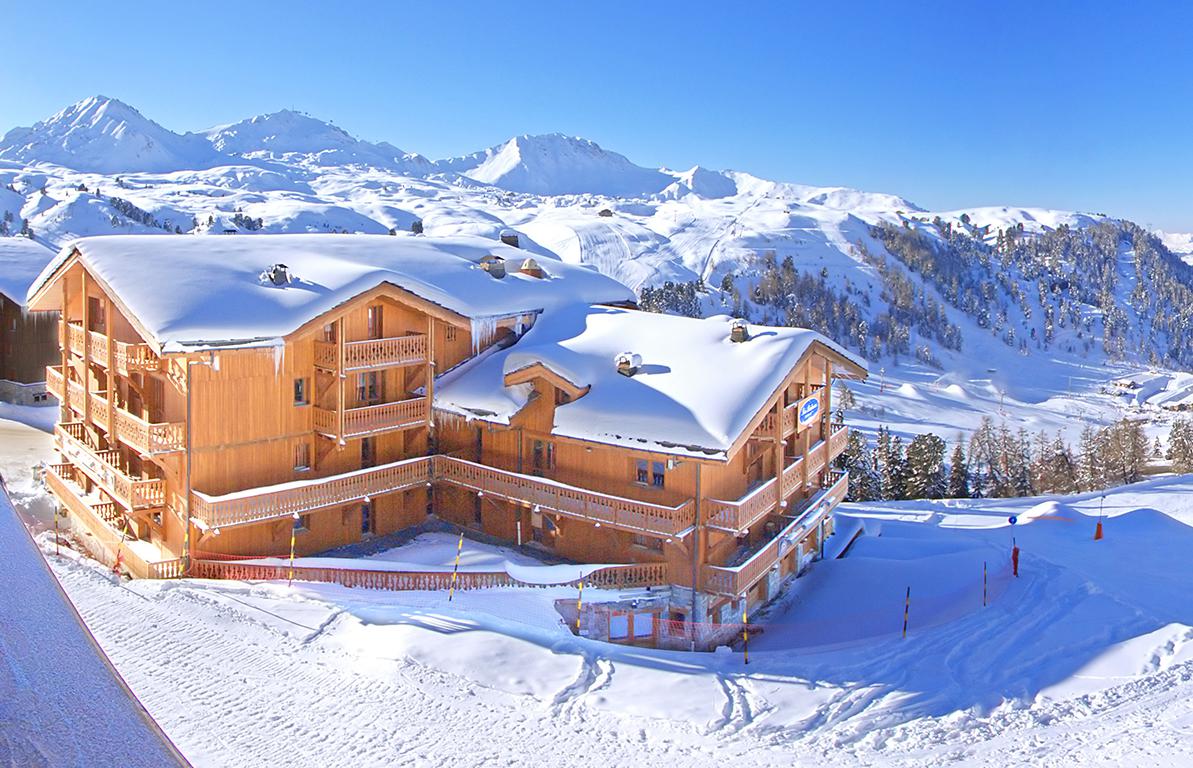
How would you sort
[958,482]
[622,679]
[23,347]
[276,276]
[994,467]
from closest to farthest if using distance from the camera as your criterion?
[622,679] → [276,276] → [23,347] → [958,482] → [994,467]

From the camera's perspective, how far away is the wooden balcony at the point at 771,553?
23734 mm

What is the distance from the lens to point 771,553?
83.6 feet

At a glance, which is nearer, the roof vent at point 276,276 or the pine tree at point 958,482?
the roof vent at point 276,276

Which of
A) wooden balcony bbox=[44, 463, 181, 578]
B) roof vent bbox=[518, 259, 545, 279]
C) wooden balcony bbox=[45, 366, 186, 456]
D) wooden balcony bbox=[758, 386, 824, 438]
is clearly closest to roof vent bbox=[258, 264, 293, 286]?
wooden balcony bbox=[45, 366, 186, 456]

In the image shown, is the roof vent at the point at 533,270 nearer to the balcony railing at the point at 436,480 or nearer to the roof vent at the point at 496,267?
the roof vent at the point at 496,267

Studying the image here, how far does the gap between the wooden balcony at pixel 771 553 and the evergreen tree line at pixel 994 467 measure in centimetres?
2787

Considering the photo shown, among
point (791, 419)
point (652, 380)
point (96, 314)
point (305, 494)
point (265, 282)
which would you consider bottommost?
point (305, 494)

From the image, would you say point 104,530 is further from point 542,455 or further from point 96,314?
point 542,455

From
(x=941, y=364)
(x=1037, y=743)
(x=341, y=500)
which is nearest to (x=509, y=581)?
(x=341, y=500)

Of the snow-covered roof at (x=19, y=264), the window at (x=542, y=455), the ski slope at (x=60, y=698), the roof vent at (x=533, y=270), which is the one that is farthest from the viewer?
the snow-covered roof at (x=19, y=264)

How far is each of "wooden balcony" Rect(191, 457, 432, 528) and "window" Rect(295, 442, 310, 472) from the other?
1.95ft

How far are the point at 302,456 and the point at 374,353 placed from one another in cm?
370

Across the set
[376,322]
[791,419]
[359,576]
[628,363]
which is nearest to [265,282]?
[376,322]

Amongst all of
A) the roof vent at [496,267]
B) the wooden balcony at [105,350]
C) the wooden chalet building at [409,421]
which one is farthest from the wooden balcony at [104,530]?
the roof vent at [496,267]
